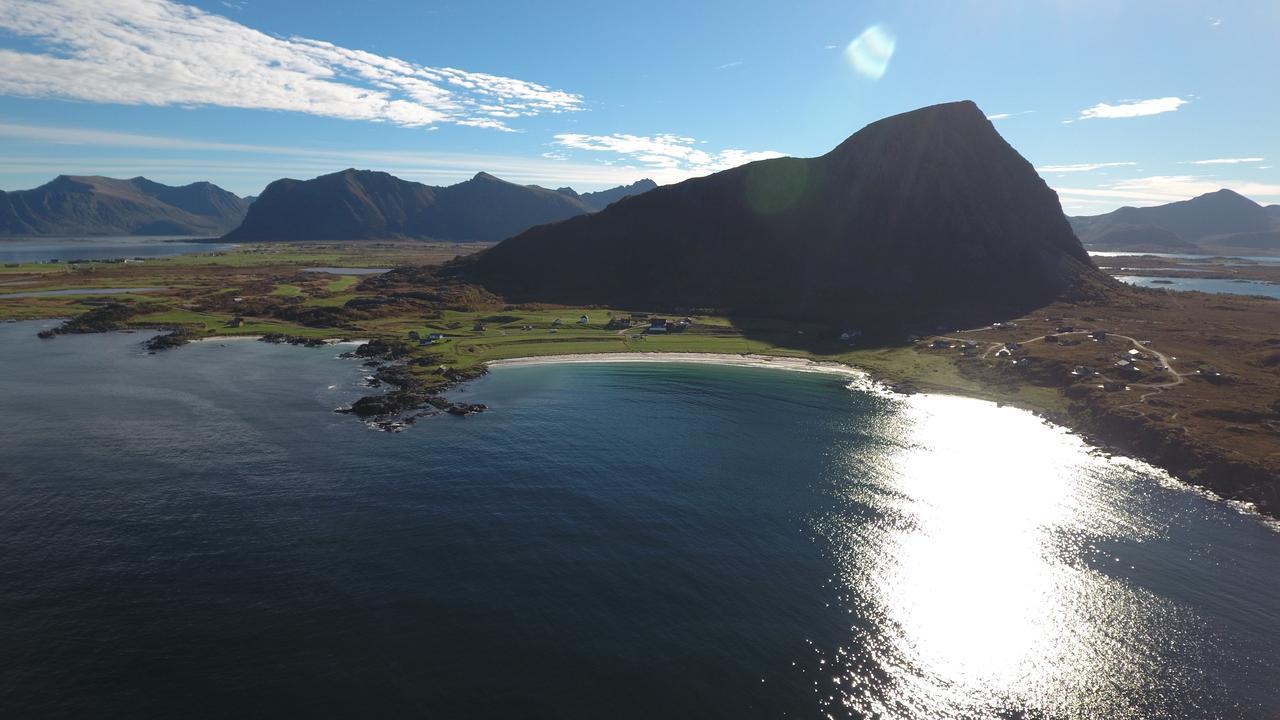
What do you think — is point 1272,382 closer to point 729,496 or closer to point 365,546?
point 729,496

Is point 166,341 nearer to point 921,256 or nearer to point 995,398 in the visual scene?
point 995,398

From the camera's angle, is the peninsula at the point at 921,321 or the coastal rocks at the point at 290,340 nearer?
the peninsula at the point at 921,321

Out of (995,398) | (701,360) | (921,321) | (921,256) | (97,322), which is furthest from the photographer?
(921,256)

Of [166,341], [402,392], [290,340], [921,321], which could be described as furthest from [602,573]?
[921,321]

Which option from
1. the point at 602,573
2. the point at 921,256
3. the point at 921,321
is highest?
the point at 921,256

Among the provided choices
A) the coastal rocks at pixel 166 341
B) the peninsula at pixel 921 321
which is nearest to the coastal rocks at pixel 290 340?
the peninsula at pixel 921 321

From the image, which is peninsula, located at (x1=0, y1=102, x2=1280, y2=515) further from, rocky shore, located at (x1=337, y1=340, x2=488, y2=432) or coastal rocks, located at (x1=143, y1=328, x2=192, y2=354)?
coastal rocks, located at (x1=143, y1=328, x2=192, y2=354)

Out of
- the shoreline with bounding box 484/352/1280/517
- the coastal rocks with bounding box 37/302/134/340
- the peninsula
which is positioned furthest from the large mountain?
the coastal rocks with bounding box 37/302/134/340

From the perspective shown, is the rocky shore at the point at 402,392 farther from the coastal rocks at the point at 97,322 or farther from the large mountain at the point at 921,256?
the large mountain at the point at 921,256

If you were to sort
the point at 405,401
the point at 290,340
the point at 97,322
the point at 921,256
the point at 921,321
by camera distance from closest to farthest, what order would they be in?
the point at 405,401
the point at 290,340
the point at 97,322
the point at 921,321
the point at 921,256

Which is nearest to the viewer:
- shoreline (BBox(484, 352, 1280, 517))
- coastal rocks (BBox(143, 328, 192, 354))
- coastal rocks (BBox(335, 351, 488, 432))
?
shoreline (BBox(484, 352, 1280, 517))
